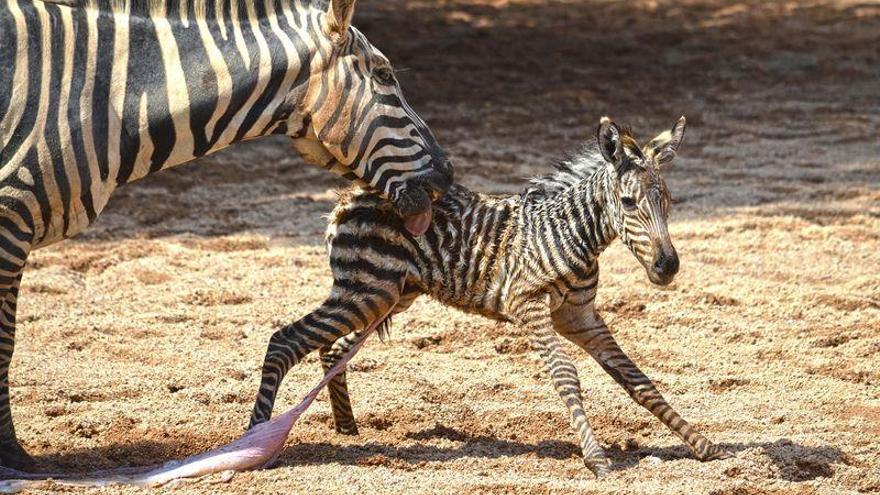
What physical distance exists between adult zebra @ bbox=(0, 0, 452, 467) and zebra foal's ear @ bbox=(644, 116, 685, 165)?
41.0 inches

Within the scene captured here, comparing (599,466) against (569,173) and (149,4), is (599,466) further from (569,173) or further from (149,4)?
(149,4)

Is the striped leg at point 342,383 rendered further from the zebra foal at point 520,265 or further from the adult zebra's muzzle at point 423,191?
the adult zebra's muzzle at point 423,191

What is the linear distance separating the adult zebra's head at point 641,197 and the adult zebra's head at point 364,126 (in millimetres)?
800

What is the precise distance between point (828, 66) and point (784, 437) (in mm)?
11023

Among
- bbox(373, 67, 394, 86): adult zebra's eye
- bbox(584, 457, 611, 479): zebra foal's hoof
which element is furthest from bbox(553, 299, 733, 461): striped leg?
bbox(373, 67, 394, 86): adult zebra's eye

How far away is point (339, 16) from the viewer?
548 centimetres

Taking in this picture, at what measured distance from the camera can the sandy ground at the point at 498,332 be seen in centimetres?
602

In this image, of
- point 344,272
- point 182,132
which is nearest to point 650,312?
point 344,272

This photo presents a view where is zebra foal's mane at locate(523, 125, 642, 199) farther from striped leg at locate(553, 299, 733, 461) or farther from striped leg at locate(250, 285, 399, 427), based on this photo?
striped leg at locate(250, 285, 399, 427)

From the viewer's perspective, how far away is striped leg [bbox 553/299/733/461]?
6004mm

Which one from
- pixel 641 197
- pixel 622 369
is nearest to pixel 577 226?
pixel 641 197

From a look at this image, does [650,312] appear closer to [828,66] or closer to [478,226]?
[478,226]

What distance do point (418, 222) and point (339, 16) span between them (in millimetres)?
1068

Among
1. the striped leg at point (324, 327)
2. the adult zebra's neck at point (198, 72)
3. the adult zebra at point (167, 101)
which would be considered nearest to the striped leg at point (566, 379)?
the striped leg at point (324, 327)
